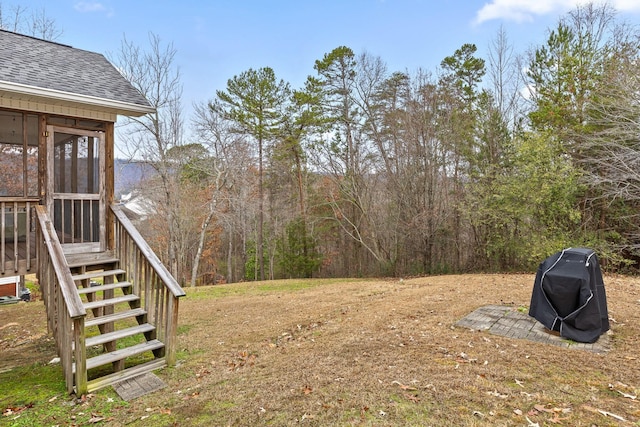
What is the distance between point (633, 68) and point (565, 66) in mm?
2049

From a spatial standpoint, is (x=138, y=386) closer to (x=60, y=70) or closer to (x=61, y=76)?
(x=61, y=76)

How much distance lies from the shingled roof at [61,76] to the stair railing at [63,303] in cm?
152

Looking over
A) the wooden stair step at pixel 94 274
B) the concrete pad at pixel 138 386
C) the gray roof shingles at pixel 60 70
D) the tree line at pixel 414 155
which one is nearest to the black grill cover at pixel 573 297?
the concrete pad at pixel 138 386

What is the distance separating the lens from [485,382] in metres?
3.07

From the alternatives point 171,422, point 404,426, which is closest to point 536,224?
point 404,426

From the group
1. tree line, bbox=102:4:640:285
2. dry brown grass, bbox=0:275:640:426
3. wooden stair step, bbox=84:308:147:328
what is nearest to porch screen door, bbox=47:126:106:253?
wooden stair step, bbox=84:308:147:328

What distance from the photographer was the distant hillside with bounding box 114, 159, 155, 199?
46.2ft

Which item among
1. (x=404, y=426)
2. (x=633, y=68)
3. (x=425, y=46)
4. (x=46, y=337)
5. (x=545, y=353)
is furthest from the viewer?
(x=425, y=46)

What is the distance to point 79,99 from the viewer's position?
4.43 metres

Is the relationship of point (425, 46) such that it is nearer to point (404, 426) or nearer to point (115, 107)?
point (115, 107)

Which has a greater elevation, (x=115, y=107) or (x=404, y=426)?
(x=115, y=107)

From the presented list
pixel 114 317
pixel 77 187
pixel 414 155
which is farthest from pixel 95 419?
pixel 414 155

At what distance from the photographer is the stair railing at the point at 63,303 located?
3375mm

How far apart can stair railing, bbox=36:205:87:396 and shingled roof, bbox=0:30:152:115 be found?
152cm
